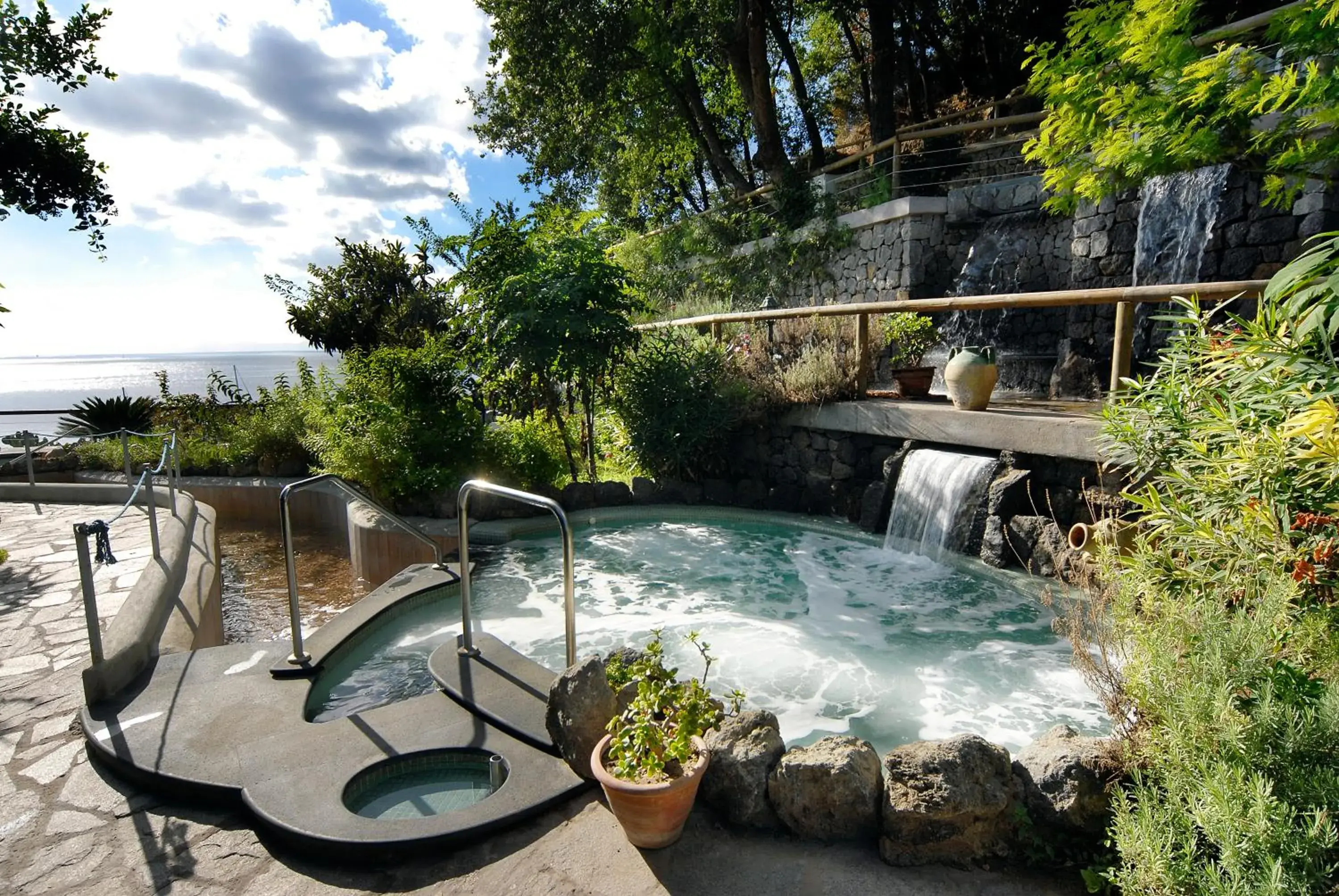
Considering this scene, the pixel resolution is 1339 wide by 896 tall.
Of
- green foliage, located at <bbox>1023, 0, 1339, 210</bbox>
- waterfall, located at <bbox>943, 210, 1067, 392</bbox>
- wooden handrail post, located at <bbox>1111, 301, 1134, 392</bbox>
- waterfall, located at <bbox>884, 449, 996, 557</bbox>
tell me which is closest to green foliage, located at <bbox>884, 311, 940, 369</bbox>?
waterfall, located at <bbox>884, 449, 996, 557</bbox>

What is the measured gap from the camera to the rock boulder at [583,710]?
2.61 meters

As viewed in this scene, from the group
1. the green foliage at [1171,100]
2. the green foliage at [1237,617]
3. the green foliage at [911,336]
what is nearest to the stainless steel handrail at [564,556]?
the green foliage at [1237,617]

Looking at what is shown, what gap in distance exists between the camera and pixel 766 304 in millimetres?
10305

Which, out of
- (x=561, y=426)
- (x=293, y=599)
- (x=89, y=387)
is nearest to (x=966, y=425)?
(x=561, y=426)

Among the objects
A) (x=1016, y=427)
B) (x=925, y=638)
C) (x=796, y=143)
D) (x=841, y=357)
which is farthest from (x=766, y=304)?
(x=796, y=143)

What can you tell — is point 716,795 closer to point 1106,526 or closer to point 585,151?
point 1106,526

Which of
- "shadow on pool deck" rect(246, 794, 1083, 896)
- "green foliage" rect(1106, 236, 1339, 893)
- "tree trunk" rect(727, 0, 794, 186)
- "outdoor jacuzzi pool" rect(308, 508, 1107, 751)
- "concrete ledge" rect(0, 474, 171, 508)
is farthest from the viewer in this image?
"tree trunk" rect(727, 0, 794, 186)

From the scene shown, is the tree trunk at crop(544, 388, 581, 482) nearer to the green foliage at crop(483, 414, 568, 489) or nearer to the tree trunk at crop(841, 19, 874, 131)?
the green foliage at crop(483, 414, 568, 489)

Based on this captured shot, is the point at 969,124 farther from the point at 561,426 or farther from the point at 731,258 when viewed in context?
the point at 561,426

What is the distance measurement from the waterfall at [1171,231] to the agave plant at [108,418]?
14.0 meters

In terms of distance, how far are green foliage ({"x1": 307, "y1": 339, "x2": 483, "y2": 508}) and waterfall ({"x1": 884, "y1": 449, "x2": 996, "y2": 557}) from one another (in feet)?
13.9

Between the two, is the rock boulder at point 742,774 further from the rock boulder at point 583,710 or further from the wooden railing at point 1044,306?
the wooden railing at point 1044,306

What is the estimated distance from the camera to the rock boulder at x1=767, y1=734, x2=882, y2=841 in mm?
2320

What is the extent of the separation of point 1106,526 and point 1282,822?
2.93m
